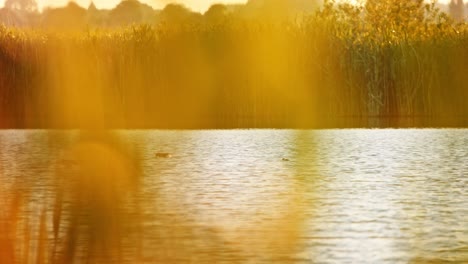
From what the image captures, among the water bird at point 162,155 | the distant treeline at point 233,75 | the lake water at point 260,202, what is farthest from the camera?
the distant treeline at point 233,75

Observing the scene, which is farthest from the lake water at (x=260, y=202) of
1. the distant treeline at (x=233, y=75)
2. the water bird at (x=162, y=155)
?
the distant treeline at (x=233, y=75)

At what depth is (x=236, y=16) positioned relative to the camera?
17469 mm

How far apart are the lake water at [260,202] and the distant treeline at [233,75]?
14.4 ft

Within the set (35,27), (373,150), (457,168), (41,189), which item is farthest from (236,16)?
(41,189)

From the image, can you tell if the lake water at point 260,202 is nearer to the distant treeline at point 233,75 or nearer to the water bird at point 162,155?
the water bird at point 162,155

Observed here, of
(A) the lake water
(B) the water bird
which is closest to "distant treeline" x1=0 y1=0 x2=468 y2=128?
(A) the lake water

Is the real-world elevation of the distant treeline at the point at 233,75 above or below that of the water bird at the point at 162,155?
above

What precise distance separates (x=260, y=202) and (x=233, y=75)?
1004 centimetres

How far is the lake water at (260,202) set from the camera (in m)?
5.15

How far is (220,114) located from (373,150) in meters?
6.03

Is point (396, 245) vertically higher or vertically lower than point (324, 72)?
lower

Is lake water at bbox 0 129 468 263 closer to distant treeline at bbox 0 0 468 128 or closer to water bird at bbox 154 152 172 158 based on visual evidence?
water bird at bbox 154 152 172 158

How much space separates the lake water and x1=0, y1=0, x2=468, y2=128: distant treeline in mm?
4403

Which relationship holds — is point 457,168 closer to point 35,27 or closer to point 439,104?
point 439,104
